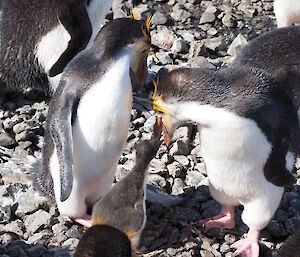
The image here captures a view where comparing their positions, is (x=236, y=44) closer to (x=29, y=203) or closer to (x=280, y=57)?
(x=280, y=57)

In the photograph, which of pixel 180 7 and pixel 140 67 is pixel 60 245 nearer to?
pixel 140 67

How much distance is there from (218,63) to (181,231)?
1542 mm

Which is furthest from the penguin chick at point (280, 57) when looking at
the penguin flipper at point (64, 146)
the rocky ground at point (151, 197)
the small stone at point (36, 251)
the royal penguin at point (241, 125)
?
the small stone at point (36, 251)

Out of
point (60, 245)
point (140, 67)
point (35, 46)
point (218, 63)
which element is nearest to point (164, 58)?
point (218, 63)

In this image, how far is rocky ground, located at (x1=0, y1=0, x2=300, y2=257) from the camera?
4.08 meters

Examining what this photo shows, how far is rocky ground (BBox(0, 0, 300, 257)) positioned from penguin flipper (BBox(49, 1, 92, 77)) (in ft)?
0.84

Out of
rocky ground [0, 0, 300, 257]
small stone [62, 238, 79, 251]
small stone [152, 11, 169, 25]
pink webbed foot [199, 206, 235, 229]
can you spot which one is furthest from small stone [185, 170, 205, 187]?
small stone [152, 11, 169, 25]

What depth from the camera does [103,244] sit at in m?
2.97

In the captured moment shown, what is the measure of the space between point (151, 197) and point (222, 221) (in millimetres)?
346

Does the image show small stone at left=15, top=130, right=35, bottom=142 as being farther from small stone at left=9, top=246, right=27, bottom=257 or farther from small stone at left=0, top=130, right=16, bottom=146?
small stone at left=9, top=246, right=27, bottom=257

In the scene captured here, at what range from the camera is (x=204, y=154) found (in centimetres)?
→ 395

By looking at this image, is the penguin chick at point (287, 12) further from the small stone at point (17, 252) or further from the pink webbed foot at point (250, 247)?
the small stone at point (17, 252)

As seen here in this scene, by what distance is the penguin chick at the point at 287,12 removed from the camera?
5.57 m

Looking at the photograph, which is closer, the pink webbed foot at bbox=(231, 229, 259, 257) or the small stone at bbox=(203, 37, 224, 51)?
the pink webbed foot at bbox=(231, 229, 259, 257)
